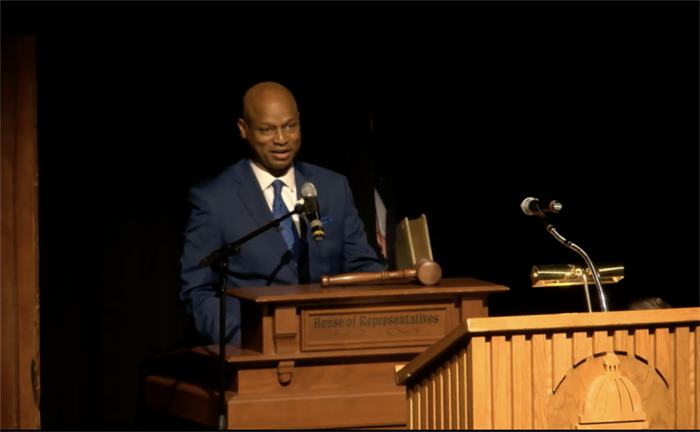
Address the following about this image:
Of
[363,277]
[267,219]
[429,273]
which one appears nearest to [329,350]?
[363,277]

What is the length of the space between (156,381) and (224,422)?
698 mm

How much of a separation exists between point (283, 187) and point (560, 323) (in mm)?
2066

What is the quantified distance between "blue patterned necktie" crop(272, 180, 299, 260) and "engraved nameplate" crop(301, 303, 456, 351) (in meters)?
0.95

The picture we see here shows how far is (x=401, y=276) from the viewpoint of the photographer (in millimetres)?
4184

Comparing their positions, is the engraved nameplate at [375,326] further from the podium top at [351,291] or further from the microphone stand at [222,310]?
the microphone stand at [222,310]

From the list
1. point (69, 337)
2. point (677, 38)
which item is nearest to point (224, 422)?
point (69, 337)

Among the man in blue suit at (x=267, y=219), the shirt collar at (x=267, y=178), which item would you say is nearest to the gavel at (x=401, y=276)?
the man in blue suit at (x=267, y=219)

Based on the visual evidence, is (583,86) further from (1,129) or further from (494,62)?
(1,129)

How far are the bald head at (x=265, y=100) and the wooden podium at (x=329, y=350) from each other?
108 cm

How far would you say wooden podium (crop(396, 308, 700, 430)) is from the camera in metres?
3.18

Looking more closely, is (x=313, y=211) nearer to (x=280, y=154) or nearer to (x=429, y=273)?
(x=429, y=273)

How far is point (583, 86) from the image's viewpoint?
18.1ft

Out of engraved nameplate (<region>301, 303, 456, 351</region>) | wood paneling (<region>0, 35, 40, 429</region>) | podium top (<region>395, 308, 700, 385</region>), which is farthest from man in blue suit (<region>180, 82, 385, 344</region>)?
podium top (<region>395, 308, 700, 385</region>)

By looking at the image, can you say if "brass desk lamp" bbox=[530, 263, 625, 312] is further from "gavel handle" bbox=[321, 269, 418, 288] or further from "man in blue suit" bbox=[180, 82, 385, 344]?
"man in blue suit" bbox=[180, 82, 385, 344]
